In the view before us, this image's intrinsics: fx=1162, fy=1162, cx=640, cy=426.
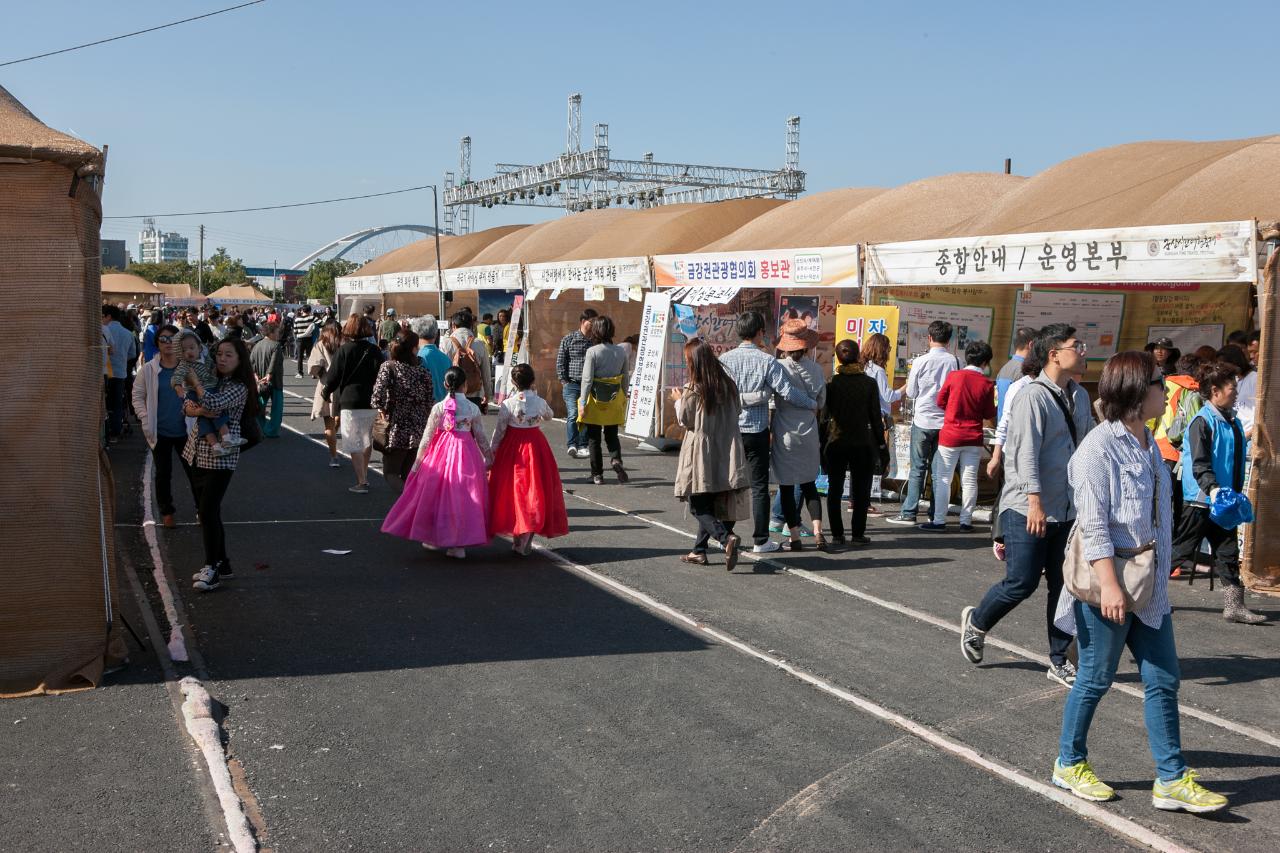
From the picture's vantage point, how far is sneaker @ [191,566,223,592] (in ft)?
25.3

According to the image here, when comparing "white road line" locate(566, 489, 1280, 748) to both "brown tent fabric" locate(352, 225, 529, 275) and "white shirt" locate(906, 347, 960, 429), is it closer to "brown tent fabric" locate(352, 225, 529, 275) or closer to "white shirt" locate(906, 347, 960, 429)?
"white shirt" locate(906, 347, 960, 429)

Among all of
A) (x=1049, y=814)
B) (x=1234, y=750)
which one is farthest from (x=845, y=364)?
(x=1049, y=814)

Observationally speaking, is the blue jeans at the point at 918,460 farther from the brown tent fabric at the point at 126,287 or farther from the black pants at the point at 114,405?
the brown tent fabric at the point at 126,287

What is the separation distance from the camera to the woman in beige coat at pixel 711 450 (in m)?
8.81

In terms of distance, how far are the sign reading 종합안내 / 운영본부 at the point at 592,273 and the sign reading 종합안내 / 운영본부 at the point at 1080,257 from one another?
556 centimetres

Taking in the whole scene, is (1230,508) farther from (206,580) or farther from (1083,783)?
(206,580)

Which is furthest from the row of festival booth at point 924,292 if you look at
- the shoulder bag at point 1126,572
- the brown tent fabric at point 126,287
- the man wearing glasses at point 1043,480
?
the brown tent fabric at point 126,287

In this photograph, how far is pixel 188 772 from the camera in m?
4.72

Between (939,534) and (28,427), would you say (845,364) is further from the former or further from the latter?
(28,427)

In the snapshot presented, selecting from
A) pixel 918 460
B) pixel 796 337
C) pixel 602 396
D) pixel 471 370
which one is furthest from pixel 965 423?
pixel 471 370

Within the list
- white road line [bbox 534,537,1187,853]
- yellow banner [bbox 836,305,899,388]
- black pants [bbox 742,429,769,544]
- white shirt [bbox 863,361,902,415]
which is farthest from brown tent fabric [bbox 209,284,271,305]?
white road line [bbox 534,537,1187,853]

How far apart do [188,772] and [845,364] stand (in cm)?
660

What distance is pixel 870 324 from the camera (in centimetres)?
1159

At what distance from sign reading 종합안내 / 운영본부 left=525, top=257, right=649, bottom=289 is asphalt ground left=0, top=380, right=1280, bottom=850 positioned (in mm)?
8232
